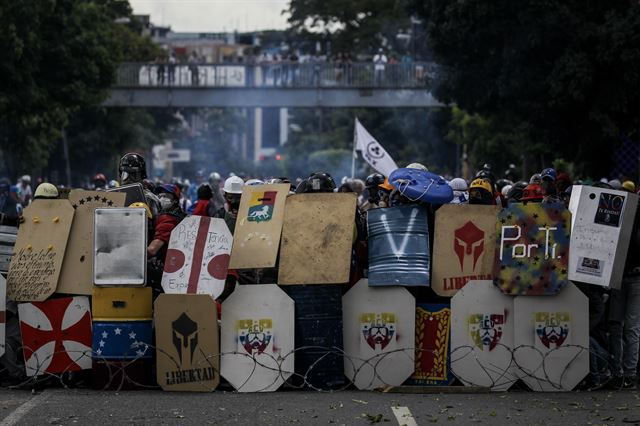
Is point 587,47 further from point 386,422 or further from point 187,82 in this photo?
point 187,82

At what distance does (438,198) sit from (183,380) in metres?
2.65

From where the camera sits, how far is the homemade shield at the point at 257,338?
36.2 ft

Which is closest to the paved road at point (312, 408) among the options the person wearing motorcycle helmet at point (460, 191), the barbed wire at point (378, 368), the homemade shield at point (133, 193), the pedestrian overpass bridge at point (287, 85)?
the barbed wire at point (378, 368)

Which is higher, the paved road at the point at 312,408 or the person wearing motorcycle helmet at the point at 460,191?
the person wearing motorcycle helmet at the point at 460,191

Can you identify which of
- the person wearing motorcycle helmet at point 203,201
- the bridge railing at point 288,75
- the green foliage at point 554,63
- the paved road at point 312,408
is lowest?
the paved road at point 312,408

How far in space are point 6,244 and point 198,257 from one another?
6.04ft

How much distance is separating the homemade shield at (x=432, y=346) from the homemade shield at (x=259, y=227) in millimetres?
1352

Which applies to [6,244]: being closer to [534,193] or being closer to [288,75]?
[534,193]

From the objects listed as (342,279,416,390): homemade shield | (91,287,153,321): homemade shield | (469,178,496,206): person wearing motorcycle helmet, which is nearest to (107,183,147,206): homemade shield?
(91,287,153,321): homemade shield

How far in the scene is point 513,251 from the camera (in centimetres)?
1125

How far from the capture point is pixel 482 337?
36.9 ft

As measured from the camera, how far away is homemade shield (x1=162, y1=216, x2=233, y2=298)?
36.3 ft

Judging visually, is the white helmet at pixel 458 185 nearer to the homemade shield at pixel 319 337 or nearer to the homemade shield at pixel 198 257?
the homemade shield at pixel 319 337

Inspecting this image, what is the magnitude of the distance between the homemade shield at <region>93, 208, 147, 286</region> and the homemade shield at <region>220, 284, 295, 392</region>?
807mm
